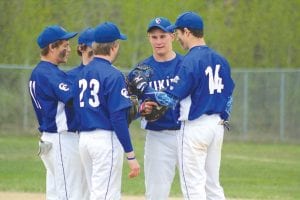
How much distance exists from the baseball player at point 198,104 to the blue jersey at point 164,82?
65 cm

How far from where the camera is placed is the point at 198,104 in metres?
8.58

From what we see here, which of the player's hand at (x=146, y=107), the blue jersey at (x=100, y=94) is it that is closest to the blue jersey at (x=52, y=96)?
the blue jersey at (x=100, y=94)

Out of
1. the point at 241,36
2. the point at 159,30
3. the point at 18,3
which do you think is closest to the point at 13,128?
the point at 18,3

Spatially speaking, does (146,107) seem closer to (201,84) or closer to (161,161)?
(161,161)

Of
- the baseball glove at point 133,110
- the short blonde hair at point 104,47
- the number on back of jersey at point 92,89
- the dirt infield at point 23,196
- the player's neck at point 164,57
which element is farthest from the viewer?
the dirt infield at point 23,196

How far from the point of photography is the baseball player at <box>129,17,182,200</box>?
30.8 feet

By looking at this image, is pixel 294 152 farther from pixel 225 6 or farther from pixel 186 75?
pixel 186 75

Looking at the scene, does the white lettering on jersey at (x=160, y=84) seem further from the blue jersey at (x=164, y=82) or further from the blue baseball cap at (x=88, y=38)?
the blue baseball cap at (x=88, y=38)

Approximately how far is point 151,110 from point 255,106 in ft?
55.3

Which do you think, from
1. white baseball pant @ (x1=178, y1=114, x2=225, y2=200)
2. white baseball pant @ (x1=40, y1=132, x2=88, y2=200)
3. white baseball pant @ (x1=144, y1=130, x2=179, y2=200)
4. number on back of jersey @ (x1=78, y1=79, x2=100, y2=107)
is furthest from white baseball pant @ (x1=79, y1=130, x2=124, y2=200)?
white baseball pant @ (x1=144, y1=130, x2=179, y2=200)

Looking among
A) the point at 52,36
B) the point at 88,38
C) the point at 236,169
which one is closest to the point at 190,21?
the point at 88,38

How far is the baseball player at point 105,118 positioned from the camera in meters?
8.09

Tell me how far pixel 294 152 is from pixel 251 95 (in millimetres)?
3555

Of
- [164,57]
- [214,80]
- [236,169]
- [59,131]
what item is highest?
[164,57]
